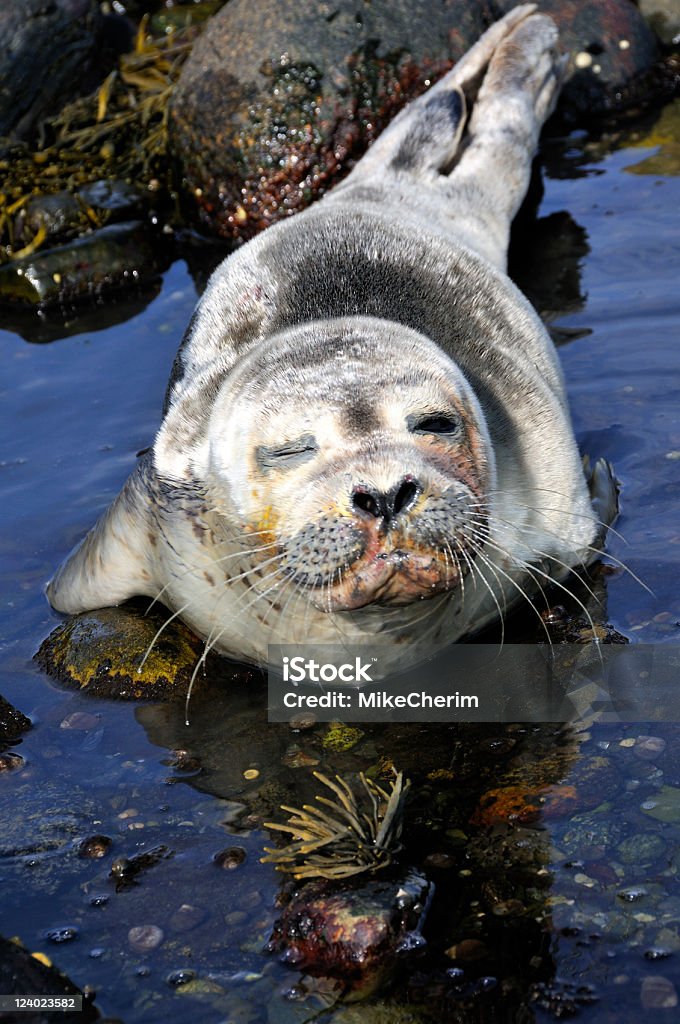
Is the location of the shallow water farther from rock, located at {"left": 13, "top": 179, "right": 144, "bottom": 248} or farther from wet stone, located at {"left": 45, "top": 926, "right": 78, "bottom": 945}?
rock, located at {"left": 13, "top": 179, "right": 144, "bottom": 248}

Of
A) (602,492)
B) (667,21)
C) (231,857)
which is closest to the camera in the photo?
(231,857)

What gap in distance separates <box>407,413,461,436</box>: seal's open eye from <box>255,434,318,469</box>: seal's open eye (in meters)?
0.30

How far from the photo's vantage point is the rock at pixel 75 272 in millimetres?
8109

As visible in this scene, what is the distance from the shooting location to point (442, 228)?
6.04 metres

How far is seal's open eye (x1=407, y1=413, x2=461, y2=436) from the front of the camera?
4008 mm

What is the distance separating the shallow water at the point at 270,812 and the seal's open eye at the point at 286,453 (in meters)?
0.92

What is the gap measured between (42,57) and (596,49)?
151 inches

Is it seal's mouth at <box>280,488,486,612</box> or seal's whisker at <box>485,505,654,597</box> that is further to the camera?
seal's whisker at <box>485,505,654,597</box>

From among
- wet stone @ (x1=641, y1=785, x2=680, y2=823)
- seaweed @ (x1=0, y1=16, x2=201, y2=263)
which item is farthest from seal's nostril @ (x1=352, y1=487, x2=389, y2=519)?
seaweed @ (x1=0, y1=16, x2=201, y2=263)

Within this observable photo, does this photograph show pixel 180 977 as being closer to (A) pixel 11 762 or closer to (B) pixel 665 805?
(A) pixel 11 762

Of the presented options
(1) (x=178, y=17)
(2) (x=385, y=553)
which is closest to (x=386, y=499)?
(2) (x=385, y=553)

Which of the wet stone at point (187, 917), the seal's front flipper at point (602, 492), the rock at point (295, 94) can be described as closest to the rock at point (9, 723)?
the wet stone at point (187, 917)

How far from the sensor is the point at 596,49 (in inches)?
377

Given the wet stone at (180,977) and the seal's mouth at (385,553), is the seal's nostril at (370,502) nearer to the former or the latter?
the seal's mouth at (385,553)
